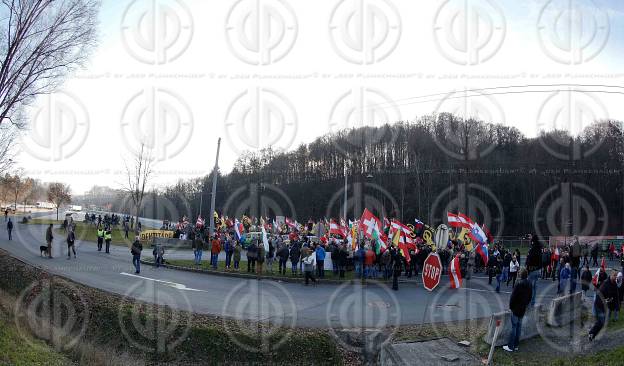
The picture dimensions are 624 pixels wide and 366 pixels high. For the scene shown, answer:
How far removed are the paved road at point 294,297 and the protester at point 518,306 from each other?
206 centimetres

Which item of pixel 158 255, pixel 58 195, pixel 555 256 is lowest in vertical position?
pixel 555 256

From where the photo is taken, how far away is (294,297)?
1688cm

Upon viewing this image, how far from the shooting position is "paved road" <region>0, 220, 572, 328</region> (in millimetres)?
14086

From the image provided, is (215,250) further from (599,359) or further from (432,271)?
(599,359)

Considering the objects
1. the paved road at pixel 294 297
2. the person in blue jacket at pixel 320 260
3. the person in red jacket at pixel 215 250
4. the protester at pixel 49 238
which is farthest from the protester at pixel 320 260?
the protester at pixel 49 238

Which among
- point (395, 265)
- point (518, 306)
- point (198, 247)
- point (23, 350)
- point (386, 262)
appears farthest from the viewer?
point (198, 247)

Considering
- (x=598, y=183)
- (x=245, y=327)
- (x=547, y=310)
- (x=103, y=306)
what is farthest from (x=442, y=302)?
(x=598, y=183)

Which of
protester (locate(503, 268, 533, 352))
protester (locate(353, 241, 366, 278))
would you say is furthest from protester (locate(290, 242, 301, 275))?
protester (locate(503, 268, 533, 352))

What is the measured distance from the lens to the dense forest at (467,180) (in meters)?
62.8

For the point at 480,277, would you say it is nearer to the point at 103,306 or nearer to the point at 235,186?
the point at 103,306

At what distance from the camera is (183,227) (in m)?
43.3

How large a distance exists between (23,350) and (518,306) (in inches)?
488

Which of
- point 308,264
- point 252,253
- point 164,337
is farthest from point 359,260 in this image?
point 164,337

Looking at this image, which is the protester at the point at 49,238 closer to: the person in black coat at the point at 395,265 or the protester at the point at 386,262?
the protester at the point at 386,262
